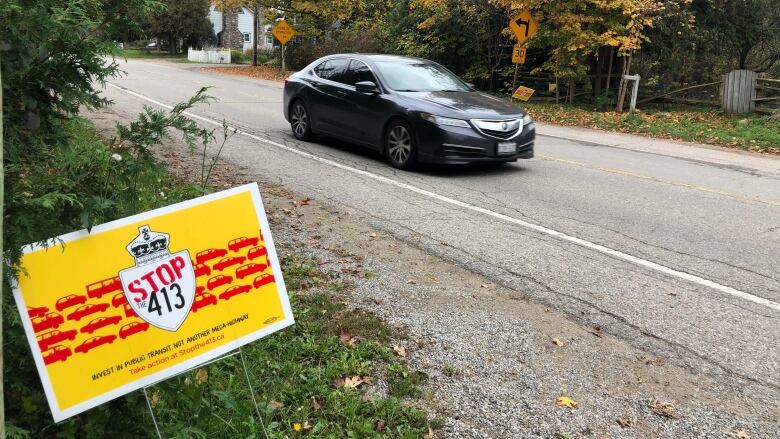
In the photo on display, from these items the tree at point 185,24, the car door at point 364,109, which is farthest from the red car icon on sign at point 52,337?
the tree at point 185,24

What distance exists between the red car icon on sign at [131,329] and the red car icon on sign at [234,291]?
316 mm

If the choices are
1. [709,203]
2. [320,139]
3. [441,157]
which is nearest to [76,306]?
[441,157]

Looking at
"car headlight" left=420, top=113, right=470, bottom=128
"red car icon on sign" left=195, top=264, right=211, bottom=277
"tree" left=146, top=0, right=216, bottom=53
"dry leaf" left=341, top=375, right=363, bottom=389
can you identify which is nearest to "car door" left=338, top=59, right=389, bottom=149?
"car headlight" left=420, top=113, right=470, bottom=128

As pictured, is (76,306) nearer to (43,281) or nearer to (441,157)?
(43,281)

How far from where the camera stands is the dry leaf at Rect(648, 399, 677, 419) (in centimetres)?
338

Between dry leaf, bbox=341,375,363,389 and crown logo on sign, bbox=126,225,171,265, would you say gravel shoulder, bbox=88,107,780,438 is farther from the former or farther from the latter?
crown logo on sign, bbox=126,225,171,265

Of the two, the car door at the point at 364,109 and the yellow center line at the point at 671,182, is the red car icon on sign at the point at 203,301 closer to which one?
the car door at the point at 364,109

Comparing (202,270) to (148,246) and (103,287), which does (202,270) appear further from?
(103,287)

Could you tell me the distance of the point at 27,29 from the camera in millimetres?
2033

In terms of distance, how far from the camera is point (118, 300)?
2.28m

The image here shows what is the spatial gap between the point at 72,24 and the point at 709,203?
8056 mm

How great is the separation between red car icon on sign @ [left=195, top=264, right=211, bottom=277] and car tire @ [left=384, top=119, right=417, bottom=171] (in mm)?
7058

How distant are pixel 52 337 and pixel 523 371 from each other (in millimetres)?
2552

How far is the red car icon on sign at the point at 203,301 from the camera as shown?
8.08 feet
